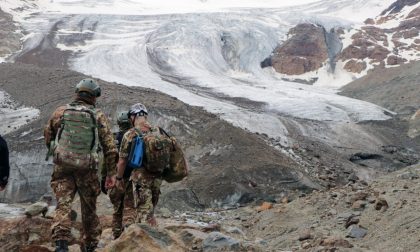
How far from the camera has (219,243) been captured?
20.4 ft

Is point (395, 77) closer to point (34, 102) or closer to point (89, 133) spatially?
point (34, 102)

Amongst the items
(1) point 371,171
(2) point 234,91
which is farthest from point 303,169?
(2) point 234,91

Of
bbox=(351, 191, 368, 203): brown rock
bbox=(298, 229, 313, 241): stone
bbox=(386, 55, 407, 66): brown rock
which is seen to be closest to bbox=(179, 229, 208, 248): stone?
bbox=(298, 229, 313, 241): stone

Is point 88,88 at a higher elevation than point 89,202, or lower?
higher

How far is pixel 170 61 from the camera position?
46.9 meters

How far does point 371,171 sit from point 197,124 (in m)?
6.93

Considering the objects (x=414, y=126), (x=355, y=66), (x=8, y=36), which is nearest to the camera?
(x=414, y=126)

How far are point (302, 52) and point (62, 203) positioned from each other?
50599 millimetres

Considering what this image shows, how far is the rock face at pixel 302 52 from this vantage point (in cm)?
5288

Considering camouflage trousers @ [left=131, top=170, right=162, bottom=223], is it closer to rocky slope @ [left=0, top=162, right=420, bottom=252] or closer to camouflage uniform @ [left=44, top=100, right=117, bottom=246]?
rocky slope @ [left=0, top=162, right=420, bottom=252]

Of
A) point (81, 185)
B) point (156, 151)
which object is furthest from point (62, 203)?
point (156, 151)

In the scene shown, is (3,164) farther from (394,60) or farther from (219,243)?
(394,60)

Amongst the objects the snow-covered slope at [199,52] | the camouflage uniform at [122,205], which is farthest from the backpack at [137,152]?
the snow-covered slope at [199,52]

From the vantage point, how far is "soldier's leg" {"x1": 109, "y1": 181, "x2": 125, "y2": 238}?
6425mm
